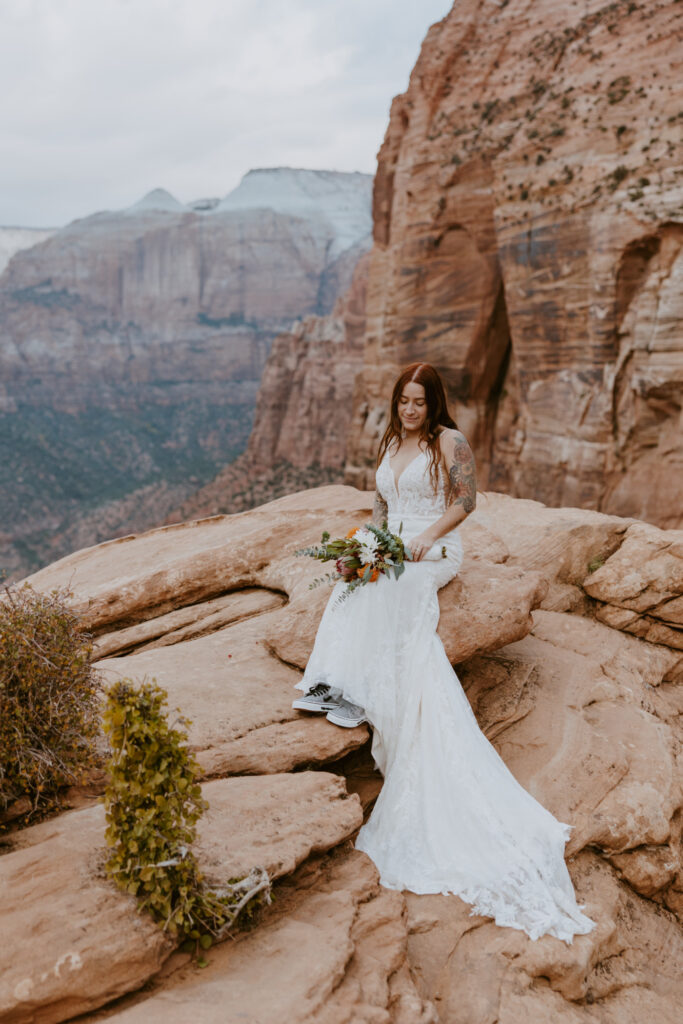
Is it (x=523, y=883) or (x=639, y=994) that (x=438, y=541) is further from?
(x=639, y=994)

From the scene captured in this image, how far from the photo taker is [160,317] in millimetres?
147125

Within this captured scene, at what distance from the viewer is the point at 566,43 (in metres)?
35.0

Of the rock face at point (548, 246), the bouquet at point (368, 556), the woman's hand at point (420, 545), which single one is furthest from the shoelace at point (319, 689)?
the rock face at point (548, 246)

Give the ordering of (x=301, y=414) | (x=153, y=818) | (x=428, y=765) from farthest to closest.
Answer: (x=301, y=414) → (x=428, y=765) → (x=153, y=818)

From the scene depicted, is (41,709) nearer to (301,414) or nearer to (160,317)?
(301,414)

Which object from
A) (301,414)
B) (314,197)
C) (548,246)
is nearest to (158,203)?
(314,197)

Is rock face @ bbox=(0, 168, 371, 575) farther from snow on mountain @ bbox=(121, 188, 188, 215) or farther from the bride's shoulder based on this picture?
the bride's shoulder

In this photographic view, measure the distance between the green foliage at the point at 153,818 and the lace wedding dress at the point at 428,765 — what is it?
155 centimetres

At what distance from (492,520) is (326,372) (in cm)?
6572

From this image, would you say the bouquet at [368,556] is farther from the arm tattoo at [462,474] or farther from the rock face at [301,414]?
the rock face at [301,414]

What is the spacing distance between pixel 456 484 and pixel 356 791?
2.48 m

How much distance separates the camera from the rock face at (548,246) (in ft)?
90.4

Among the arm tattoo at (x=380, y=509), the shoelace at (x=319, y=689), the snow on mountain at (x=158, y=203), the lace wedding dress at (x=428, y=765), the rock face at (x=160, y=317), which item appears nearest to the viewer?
the lace wedding dress at (x=428, y=765)

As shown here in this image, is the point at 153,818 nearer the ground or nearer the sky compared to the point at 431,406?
nearer the ground
